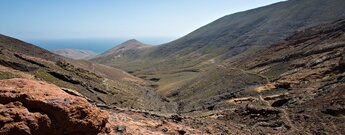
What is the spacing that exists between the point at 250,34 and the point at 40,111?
500ft

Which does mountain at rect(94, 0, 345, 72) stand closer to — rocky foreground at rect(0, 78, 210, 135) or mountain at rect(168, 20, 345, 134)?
mountain at rect(168, 20, 345, 134)

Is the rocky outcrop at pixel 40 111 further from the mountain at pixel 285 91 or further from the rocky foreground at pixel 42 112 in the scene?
the mountain at pixel 285 91

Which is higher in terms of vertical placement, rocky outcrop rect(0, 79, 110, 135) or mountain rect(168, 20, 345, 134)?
rocky outcrop rect(0, 79, 110, 135)

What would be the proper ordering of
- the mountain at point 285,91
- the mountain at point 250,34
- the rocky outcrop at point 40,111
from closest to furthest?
the rocky outcrop at point 40,111, the mountain at point 285,91, the mountain at point 250,34

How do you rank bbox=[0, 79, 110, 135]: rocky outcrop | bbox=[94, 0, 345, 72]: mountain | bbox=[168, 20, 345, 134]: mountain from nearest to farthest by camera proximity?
bbox=[0, 79, 110, 135]: rocky outcrop, bbox=[168, 20, 345, 134]: mountain, bbox=[94, 0, 345, 72]: mountain

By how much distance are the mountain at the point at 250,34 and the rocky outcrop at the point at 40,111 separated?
11116 centimetres

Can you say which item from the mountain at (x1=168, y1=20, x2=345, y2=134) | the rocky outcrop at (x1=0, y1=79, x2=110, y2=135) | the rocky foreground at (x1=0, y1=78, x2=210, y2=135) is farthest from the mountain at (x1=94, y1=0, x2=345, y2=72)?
the rocky outcrop at (x1=0, y1=79, x2=110, y2=135)

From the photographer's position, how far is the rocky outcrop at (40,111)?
1122 centimetres

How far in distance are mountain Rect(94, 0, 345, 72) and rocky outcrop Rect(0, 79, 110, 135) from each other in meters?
111

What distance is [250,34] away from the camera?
15812 cm

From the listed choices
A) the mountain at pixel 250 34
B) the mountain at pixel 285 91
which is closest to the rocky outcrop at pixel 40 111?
the mountain at pixel 285 91

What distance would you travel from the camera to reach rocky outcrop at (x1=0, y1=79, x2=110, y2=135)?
1122 centimetres

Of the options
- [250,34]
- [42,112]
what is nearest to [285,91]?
[42,112]

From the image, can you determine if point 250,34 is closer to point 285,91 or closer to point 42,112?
point 285,91
